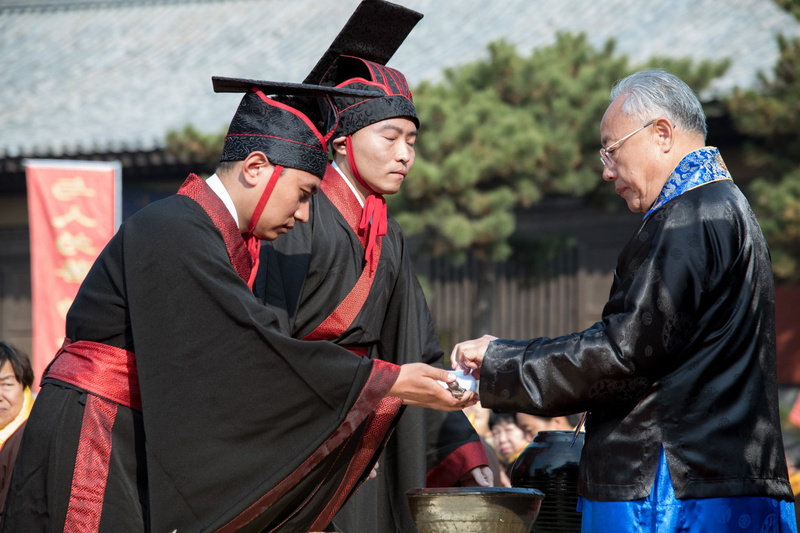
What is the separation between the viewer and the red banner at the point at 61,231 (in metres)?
9.34

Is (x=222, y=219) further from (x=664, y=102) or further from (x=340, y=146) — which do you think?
(x=664, y=102)

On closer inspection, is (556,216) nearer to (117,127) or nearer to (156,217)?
(117,127)

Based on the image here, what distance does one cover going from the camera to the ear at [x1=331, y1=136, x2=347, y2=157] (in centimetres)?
379

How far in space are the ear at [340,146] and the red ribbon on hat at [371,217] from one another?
2 centimetres

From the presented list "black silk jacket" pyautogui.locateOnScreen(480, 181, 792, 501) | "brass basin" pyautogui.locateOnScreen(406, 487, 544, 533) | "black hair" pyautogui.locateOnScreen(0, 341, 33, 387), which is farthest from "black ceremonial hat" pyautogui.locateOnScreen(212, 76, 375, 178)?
"black hair" pyautogui.locateOnScreen(0, 341, 33, 387)

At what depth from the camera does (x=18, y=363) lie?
527cm

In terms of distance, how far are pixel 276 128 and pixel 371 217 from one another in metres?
0.81

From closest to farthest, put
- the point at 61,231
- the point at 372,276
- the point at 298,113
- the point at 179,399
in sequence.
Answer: the point at 179,399 < the point at 298,113 < the point at 372,276 < the point at 61,231

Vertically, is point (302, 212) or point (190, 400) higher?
point (302, 212)

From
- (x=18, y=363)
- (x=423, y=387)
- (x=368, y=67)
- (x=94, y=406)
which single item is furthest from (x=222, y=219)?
(x=18, y=363)

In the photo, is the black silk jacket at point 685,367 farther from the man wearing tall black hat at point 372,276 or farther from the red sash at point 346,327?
the man wearing tall black hat at point 372,276

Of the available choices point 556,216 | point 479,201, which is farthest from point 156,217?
point 556,216

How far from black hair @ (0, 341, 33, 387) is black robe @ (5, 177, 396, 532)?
266 cm

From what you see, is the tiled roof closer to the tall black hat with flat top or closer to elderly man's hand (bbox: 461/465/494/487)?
the tall black hat with flat top
